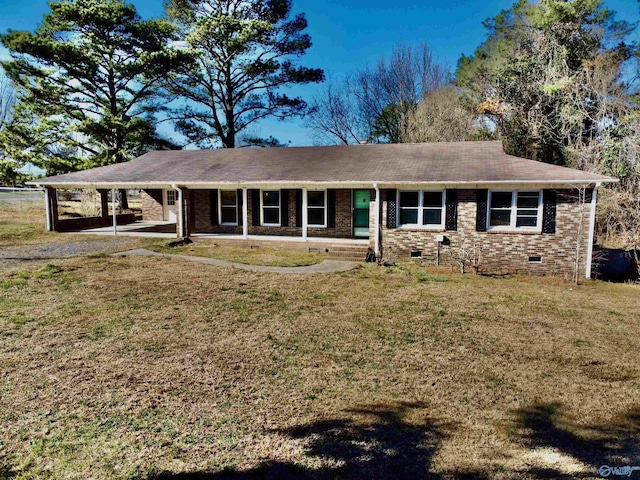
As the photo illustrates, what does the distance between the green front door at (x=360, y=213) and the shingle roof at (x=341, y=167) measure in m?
1.09

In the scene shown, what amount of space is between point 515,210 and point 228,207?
1055 cm

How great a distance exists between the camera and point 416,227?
12523 millimetres

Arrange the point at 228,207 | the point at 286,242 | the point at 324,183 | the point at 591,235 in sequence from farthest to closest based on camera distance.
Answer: the point at 228,207 → the point at 286,242 → the point at 324,183 → the point at 591,235

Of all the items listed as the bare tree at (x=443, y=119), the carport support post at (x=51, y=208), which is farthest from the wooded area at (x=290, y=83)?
the carport support post at (x=51, y=208)

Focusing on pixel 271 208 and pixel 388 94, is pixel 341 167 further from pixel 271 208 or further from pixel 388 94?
pixel 388 94

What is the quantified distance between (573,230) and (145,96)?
952 inches

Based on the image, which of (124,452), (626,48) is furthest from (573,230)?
(626,48)

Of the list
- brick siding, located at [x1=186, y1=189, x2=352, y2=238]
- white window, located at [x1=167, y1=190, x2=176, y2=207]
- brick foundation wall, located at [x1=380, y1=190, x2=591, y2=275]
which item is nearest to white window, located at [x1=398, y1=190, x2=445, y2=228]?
brick foundation wall, located at [x1=380, y1=190, x2=591, y2=275]

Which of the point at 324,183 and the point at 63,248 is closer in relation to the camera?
the point at 324,183

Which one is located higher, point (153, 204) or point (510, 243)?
point (153, 204)

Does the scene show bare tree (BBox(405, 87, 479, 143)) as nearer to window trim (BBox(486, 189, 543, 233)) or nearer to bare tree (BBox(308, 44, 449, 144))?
bare tree (BBox(308, 44, 449, 144))

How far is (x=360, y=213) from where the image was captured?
14984 millimetres

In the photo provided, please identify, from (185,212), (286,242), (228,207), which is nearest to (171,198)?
(228,207)

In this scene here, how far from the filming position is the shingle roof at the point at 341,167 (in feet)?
39.2
